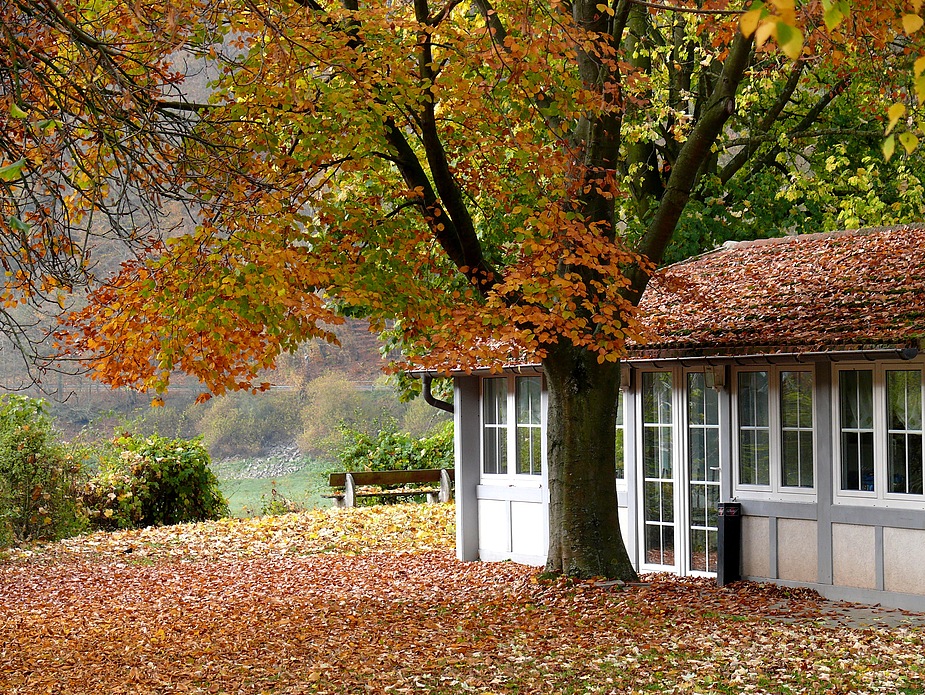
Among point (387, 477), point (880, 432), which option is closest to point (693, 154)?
point (880, 432)

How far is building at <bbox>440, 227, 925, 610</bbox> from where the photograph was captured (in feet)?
35.0

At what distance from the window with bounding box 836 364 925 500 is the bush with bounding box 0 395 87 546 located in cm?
1232

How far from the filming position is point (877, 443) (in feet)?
35.6

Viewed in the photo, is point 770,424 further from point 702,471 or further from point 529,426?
point 529,426

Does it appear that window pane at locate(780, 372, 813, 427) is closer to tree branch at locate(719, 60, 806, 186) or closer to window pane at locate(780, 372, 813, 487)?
window pane at locate(780, 372, 813, 487)

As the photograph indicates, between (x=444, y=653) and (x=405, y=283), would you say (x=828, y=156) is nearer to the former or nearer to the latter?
(x=405, y=283)

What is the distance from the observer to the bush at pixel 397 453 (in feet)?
81.4

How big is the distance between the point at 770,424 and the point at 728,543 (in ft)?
4.78

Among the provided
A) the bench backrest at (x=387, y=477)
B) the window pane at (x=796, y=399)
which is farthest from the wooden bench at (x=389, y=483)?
the window pane at (x=796, y=399)

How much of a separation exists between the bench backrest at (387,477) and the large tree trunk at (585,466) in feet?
36.5

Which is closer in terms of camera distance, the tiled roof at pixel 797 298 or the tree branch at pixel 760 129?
the tiled roof at pixel 797 298

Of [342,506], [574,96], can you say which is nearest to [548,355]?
[574,96]

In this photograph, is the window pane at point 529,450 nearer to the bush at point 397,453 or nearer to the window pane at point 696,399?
the window pane at point 696,399

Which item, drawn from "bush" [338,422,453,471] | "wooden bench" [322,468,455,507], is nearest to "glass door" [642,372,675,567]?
"wooden bench" [322,468,455,507]
